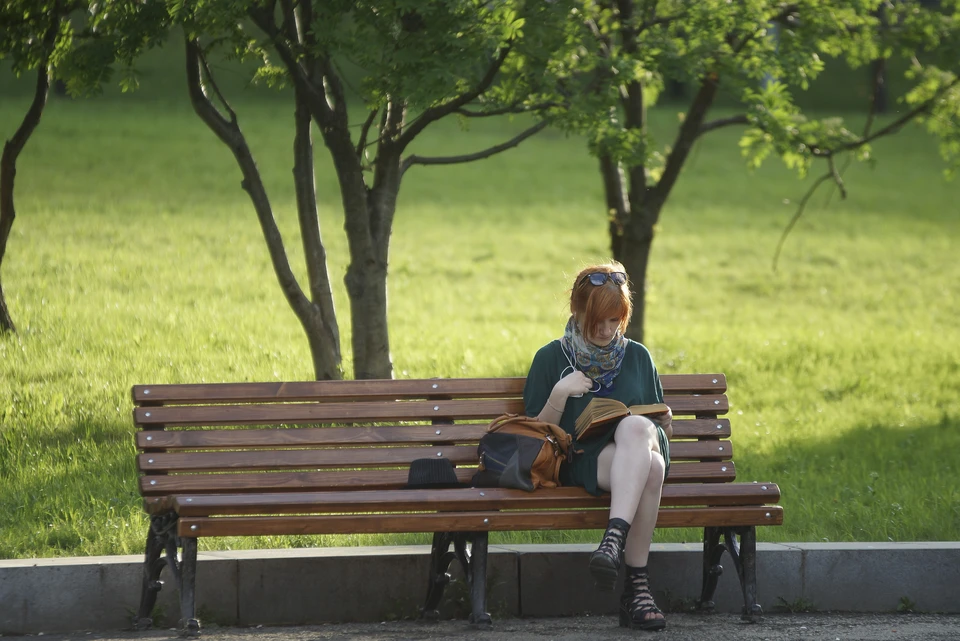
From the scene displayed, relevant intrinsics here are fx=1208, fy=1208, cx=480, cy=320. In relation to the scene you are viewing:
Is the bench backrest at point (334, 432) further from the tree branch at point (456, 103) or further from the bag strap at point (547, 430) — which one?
the tree branch at point (456, 103)

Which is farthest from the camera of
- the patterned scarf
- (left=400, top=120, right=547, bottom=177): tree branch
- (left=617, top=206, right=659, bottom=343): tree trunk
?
(left=617, top=206, right=659, bottom=343): tree trunk

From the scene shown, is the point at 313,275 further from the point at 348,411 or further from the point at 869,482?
the point at 869,482

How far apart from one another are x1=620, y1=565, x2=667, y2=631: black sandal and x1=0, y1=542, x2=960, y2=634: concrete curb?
0.36 metres

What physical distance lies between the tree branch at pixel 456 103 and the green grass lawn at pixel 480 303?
245 cm

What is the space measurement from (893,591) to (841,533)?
82cm

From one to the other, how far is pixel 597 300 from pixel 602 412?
457mm

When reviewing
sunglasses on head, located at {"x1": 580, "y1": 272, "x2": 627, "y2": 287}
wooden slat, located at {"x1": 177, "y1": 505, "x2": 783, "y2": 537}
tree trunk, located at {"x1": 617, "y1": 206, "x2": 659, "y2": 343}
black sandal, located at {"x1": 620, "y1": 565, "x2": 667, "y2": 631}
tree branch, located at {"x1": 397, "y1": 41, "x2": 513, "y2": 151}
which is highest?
tree branch, located at {"x1": 397, "y1": 41, "x2": 513, "y2": 151}

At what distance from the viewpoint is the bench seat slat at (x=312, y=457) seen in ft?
16.4

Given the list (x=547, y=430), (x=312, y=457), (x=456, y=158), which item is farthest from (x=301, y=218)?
(x=547, y=430)

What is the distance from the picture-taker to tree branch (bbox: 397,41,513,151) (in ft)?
23.2

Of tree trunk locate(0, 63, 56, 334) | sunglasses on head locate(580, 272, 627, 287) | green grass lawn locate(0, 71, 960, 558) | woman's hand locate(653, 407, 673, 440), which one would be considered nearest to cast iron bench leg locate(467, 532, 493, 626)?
woman's hand locate(653, 407, 673, 440)

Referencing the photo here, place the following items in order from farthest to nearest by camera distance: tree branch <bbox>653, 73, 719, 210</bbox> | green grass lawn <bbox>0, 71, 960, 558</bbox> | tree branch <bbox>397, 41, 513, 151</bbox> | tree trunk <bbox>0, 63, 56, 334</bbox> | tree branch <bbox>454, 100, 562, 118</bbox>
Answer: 1. tree branch <bbox>653, 73, 719, 210</bbox>
2. tree trunk <bbox>0, 63, 56, 334</bbox>
3. tree branch <bbox>454, 100, 562, 118</bbox>
4. tree branch <bbox>397, 41, 513, 151</bbox>
5. green grass lawn <bbox>0, 71, 960, 558</bbox>

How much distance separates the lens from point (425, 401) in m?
5.31

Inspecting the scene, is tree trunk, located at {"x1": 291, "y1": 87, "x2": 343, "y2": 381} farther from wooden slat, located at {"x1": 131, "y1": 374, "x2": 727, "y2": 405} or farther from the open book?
the open book
